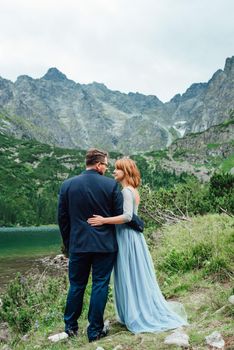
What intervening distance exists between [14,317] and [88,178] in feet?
24.8

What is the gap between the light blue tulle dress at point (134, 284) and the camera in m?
8.10

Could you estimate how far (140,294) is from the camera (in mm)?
8266

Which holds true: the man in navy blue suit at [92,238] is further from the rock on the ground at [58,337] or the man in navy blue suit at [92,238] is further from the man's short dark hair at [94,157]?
the rock on the ground at [58,337]

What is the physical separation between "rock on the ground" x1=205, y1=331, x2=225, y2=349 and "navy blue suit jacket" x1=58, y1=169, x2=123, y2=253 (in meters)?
2.26

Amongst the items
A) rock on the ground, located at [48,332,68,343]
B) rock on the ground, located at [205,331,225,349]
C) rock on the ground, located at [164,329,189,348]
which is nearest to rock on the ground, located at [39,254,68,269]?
rock on the ground, located at [48,332,68,343]

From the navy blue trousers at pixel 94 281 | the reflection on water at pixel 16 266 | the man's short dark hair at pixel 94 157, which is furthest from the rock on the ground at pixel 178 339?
the reflection on water at pixel 16 266

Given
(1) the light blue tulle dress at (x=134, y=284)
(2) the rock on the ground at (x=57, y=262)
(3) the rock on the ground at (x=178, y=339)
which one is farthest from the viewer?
(2) the rock on the ground at (x=57, y=262)

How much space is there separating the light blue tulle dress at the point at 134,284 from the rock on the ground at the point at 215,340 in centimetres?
132

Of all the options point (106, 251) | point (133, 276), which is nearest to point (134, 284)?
point (133, 276)

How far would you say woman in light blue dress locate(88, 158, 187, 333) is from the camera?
8039 millimetres

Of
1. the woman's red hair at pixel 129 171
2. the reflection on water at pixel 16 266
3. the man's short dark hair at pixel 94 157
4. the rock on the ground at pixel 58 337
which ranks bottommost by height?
the reflection on water at pixel 16 266

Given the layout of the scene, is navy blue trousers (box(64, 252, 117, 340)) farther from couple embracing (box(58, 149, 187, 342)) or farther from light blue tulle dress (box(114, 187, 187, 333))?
light blue tulle dress (box(114, 187, 187, 333))

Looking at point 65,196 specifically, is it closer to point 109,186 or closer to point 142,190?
point 109,186

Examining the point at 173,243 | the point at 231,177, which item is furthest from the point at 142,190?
the point at 173,243
